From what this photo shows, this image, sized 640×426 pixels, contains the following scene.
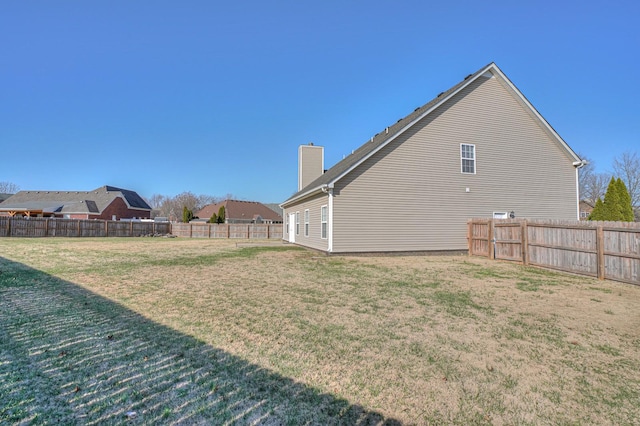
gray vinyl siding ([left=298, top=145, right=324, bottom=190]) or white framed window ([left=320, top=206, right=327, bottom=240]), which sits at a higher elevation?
gray vinyl siding ([left=298, top=145, right=324, bottom=190])

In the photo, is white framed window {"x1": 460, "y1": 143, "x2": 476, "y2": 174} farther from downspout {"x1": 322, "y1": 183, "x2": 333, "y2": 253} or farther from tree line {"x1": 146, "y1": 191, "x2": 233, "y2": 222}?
tree line {"x1": 146, "y1": 191, "x2": 233, "y2": 222}

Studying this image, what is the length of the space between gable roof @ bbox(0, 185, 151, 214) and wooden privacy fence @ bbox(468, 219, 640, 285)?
143ft

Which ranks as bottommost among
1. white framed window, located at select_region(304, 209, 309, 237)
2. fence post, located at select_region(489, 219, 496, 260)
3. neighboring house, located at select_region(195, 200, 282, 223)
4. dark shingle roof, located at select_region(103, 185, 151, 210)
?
fence post, located at select_region(489, 219, 496, 260)

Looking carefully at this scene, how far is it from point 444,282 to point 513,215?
8.75 meters

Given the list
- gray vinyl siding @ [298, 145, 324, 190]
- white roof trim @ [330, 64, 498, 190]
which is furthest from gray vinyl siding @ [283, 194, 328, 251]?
gray vinyl siding @ [298, 145, 324, 190]

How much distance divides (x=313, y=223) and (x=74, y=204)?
3871 cm

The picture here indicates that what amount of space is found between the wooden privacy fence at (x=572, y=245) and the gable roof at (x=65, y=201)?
43.7 m

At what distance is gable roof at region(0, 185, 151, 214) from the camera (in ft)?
126

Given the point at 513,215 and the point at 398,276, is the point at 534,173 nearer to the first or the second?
the point at 513,215

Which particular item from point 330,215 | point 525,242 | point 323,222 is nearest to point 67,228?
point 323,222

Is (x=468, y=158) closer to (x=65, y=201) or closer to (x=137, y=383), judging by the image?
(x=137, y=383)

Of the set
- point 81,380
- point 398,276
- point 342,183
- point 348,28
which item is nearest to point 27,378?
point 81,380

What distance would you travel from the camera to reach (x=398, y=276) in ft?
27.1

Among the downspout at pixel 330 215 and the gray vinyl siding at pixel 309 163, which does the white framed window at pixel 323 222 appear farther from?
the gray vinyl siding at pixel 309 163
